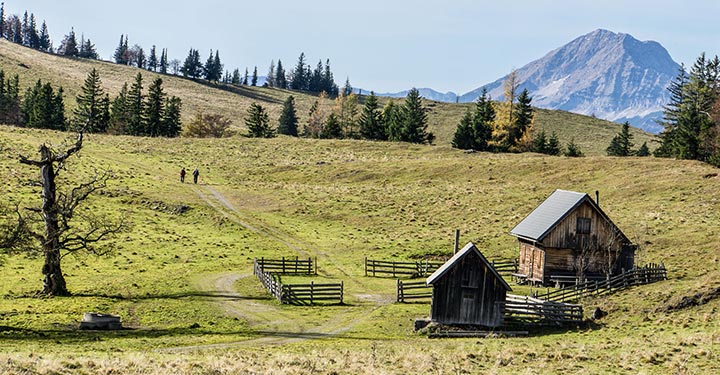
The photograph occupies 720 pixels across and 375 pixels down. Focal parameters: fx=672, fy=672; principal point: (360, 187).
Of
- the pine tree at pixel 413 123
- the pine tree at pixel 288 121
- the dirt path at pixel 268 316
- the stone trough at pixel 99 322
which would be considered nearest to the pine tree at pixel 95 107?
the pine tree at pixel 288 121

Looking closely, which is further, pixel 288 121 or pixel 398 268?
pixel 288 121

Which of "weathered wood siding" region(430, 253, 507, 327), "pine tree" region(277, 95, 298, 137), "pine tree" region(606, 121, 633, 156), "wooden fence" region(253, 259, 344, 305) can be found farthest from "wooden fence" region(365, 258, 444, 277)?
"pine tree" region(277, 95, 298, 137)

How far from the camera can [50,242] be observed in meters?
39.9

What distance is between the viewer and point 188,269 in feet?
161

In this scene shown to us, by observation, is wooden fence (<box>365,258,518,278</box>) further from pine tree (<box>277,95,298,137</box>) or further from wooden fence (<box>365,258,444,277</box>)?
pine tree (<box>277,95,298,137</box>)

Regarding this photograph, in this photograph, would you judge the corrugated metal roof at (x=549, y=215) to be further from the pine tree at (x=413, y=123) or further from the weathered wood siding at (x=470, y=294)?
the pine tree at (x=413, y=123)

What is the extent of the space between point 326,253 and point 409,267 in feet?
31.6

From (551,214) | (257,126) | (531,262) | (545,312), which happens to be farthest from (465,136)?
Answer: (545,312)

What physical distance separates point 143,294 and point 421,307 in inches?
672

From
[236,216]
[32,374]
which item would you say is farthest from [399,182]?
[32,374]

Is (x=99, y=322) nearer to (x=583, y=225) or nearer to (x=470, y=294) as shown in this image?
(x=470, y=294)

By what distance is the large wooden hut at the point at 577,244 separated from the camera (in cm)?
4928

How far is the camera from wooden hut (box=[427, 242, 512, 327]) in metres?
37.1

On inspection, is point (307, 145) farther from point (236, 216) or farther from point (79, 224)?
point (79, 224)
